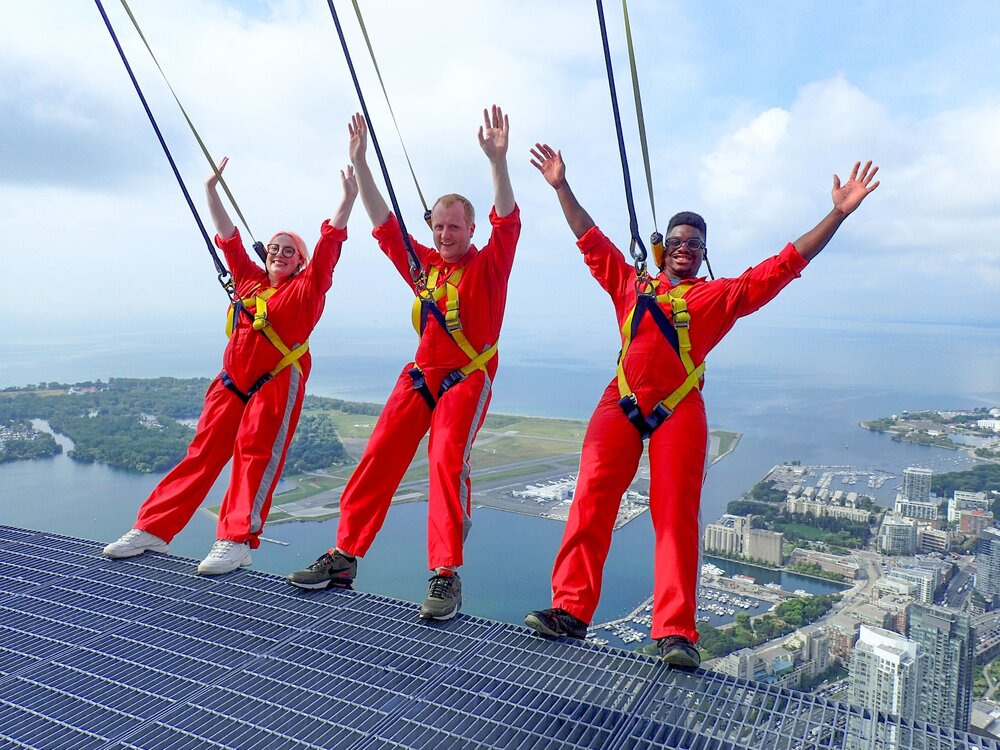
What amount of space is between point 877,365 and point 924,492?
80.2 ft

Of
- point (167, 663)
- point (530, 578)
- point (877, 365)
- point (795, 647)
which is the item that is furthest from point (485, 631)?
point (877, 365)

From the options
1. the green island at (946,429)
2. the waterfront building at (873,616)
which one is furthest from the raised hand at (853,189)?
the green island at (946,429)

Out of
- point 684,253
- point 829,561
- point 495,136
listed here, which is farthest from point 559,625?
point 829,561

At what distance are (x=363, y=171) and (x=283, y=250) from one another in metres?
0.62

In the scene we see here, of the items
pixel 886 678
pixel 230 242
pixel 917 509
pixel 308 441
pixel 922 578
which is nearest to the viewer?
pixel 230 242

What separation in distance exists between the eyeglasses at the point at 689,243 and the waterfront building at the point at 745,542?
25.9 feet

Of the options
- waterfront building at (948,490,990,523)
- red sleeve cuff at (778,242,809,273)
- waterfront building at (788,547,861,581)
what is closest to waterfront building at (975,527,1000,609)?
waterfront building at (788,547,861,581)

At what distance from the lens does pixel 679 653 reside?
1.80m

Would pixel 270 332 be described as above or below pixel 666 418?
above

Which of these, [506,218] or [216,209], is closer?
[506,218]

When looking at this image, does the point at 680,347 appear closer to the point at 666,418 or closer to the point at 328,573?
the point at 666,418

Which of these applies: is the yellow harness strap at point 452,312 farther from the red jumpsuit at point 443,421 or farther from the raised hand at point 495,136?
the raised hand at point 495,136

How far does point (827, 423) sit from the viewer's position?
21.3 metres

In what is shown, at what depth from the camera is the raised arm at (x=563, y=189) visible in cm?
229
